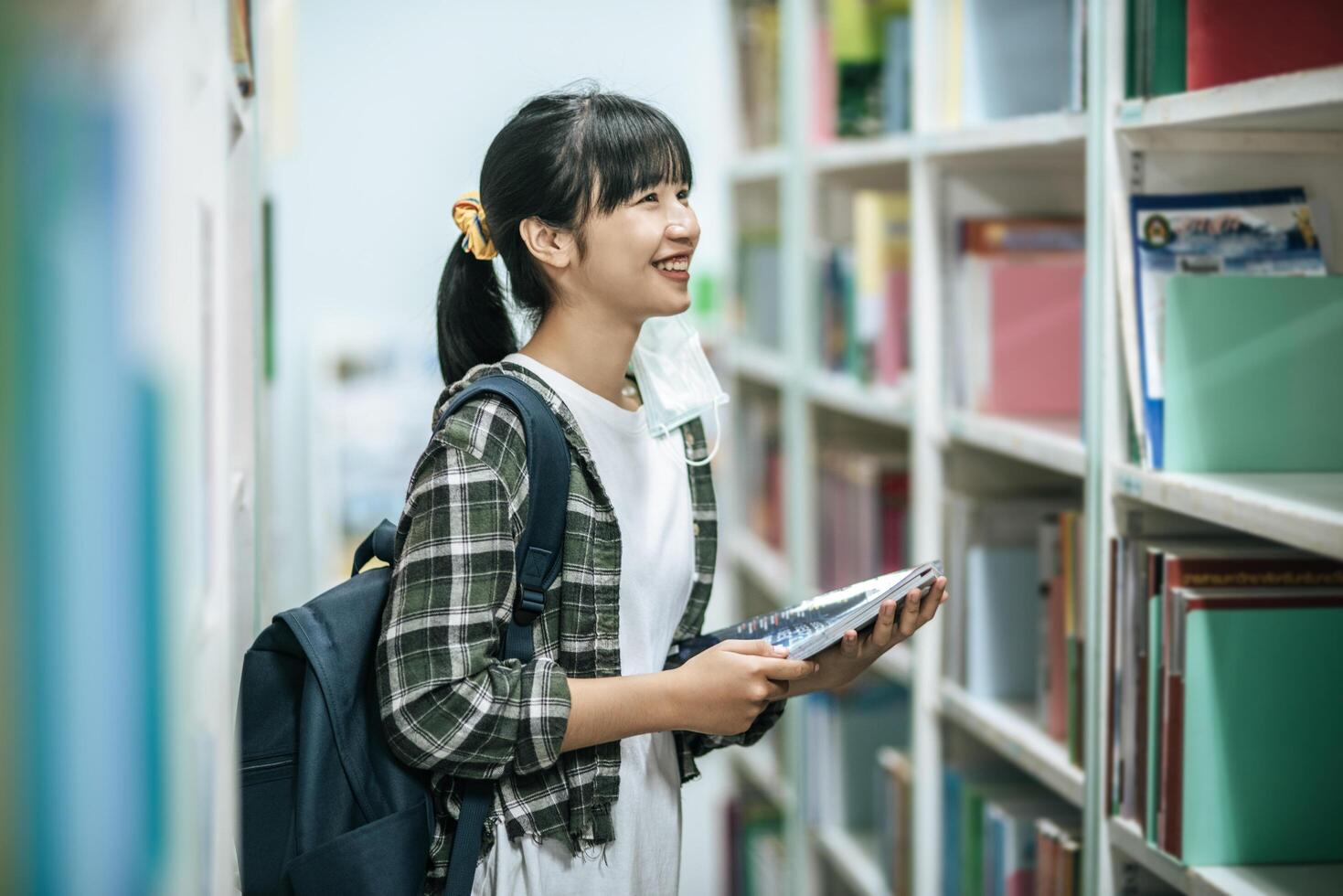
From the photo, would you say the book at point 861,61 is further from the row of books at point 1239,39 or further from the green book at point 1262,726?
the green book at point 1262,726

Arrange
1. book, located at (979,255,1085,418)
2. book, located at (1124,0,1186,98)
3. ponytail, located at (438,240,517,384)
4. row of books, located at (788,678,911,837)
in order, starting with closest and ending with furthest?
ponytail, located at (438,240,517,384), book, located at (1124,0,1186,98), book, located at (979,255,1085,418), row of books, located at (788,678,911,837)

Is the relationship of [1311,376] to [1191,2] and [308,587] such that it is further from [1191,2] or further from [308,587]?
[308,587]

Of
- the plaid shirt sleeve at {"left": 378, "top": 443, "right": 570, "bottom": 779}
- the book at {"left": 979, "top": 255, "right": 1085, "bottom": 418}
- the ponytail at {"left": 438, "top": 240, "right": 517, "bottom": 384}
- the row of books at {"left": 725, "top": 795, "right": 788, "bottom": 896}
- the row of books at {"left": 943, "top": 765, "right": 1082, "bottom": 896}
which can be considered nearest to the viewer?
the plaid shirt sleeve at {"left": 378, "top": 443, "right": 570, "bottom": 779}

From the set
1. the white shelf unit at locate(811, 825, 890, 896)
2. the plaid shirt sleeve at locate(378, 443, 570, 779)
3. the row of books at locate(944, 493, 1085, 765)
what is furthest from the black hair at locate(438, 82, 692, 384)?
the white shelf unit at locate(811, 825, 890, 896)

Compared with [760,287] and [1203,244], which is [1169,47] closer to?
[1203,244]

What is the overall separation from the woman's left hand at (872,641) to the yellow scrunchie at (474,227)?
1.51 ft

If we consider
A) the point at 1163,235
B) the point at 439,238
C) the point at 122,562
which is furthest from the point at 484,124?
the point at 122,562

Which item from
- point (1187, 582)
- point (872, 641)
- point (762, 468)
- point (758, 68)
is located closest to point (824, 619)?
point (872, 641)

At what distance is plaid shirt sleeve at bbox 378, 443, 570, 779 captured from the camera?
3.29 ft

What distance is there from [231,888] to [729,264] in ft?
8.04

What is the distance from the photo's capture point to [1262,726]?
127 cm

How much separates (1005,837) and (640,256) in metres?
1.08

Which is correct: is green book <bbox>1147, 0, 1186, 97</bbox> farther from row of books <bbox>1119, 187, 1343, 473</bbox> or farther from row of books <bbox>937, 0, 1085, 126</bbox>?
row of books <bbox>937, 0, 1085, 126</bbox>

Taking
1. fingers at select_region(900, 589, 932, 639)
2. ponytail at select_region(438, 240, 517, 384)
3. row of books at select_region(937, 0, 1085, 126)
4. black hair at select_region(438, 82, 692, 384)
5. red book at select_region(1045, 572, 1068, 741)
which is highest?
row of books at select_region(937, 0, 1085, 126)
